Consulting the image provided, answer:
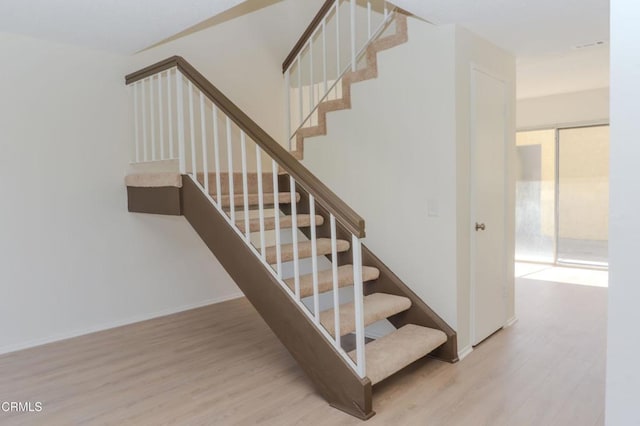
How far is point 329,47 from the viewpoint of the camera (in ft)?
16.3

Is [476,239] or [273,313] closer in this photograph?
[273,313]

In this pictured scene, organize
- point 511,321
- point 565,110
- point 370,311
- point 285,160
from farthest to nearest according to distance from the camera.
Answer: point 565,110, point 511,321, point 370,311, point 285,160

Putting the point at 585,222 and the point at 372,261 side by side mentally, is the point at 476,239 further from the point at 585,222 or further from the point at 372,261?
the point at 585,222


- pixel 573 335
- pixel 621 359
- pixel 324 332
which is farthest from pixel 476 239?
pixel 621 359

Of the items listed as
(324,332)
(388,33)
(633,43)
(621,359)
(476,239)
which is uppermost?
(388,33)

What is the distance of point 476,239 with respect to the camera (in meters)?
3.32

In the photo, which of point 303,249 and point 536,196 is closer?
point 303,249

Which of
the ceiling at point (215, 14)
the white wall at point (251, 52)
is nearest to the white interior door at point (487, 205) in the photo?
the ceiling at point (215, 14)

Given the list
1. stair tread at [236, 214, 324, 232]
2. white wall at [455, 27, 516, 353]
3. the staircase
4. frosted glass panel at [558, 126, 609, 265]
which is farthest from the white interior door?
frosted glass panel at [558, 126, 609, 265]

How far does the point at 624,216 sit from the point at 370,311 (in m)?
1.69

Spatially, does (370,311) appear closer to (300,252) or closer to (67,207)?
(300,252)

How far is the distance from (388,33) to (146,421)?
3410 mm

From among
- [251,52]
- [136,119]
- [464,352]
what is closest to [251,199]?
[136,119]

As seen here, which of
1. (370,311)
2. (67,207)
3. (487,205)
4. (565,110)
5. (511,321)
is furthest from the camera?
(565,110)
